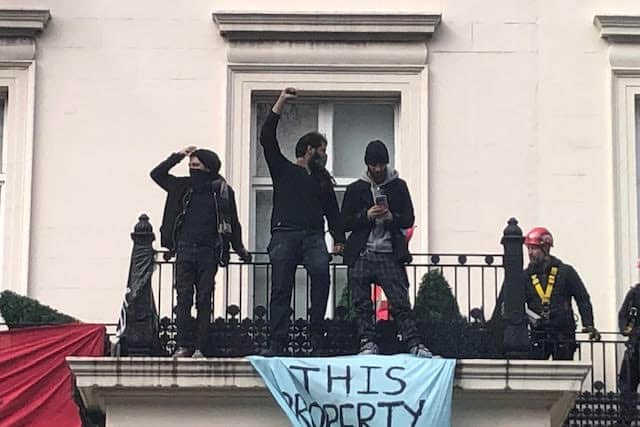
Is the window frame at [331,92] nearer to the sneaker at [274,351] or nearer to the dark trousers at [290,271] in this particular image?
the dark trousers at [290,271]

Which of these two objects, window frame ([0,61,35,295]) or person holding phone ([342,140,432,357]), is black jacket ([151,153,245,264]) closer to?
person holding phone ([342,140,432,357])

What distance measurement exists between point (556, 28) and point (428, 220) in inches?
96.7

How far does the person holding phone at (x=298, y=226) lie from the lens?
53.7ft

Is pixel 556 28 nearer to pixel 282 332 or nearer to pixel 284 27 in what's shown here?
pixel 284 27

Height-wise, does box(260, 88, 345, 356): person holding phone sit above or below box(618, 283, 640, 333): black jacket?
above

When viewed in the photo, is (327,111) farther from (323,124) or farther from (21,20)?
(21,20)

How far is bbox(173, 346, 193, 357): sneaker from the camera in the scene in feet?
53.4

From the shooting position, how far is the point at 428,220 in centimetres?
1925

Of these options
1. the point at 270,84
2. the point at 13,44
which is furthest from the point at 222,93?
the point at 13,44

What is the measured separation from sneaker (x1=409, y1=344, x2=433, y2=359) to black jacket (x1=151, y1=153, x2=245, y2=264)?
1.71m

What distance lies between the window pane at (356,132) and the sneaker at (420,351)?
→ 149 inches

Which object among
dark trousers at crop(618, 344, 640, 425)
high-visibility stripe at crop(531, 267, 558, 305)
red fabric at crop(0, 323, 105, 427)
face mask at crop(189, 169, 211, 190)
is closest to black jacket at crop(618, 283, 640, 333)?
dark trousers at crop(618, 344, 640, 425)

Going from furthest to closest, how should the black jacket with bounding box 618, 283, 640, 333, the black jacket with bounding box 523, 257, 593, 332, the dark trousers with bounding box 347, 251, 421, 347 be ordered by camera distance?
the black jacket with bounding box 618, 283, 640, 333, the black jacket with bounding box 523, 257, 593, 332, the dark trousers with bounding box 347, 251, 421, 347

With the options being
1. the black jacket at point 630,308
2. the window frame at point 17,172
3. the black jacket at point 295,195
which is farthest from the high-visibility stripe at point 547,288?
the window frame at point 17,172
